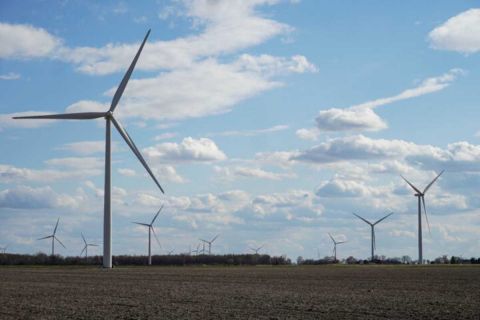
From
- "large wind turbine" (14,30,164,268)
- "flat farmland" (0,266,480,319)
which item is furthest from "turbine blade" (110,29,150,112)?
"flat farmland" (0,266,480,319)

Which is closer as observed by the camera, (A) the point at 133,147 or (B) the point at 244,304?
(B) the point at 244,304

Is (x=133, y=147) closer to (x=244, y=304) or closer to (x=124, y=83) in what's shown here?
(x=124, y=83)

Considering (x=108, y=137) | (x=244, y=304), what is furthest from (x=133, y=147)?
(x=244, y=304)

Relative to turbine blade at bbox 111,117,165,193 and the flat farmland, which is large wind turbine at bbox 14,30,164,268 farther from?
the flat farmland

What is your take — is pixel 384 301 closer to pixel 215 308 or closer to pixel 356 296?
pixel 356 296

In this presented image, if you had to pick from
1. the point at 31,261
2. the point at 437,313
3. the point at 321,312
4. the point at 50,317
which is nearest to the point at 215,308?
the point at 321,312

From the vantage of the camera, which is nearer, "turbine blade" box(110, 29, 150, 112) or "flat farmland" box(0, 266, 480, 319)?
"flat farmland" box(0, 266, 480, 319)

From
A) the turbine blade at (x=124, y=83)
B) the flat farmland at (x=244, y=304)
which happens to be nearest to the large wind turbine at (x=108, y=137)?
the turbine blade at (x=124, y=83)

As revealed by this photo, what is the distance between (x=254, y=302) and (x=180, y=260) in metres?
150

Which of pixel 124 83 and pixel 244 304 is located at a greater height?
pixel 124 83

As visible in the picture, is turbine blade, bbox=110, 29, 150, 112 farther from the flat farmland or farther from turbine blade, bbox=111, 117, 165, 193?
the flat farmland

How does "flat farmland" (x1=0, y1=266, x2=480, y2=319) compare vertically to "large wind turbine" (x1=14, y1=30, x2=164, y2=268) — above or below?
below

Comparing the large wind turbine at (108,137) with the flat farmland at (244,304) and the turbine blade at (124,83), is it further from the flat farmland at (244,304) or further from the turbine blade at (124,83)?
the flat farmland at (244,304)

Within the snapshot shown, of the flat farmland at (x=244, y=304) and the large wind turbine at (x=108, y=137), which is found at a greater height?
the large wind turbine at (x=108, y=137)
